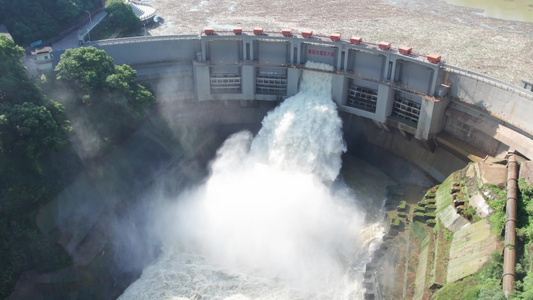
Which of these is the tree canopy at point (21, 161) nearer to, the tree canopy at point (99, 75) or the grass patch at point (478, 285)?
the tree canopy at point (99, 75)

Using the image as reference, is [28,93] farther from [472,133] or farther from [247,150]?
[472,133]

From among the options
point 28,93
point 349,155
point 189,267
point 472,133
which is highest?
point 28,93

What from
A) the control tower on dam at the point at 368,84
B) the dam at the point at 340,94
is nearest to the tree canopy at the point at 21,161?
the dam at the point at 340,94

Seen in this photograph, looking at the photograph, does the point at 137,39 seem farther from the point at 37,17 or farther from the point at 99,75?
the point at 37,17

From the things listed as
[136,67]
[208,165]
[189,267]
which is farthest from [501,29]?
[189,267]

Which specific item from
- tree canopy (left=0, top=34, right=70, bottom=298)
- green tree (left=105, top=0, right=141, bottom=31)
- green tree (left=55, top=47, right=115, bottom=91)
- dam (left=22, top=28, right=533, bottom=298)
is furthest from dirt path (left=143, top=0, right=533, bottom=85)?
tree canopy (left=0, top=34, right=70, bottom=298)

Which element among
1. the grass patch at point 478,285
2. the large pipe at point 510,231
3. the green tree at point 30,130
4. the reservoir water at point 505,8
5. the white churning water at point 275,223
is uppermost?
the reservoir water at point 505,8
